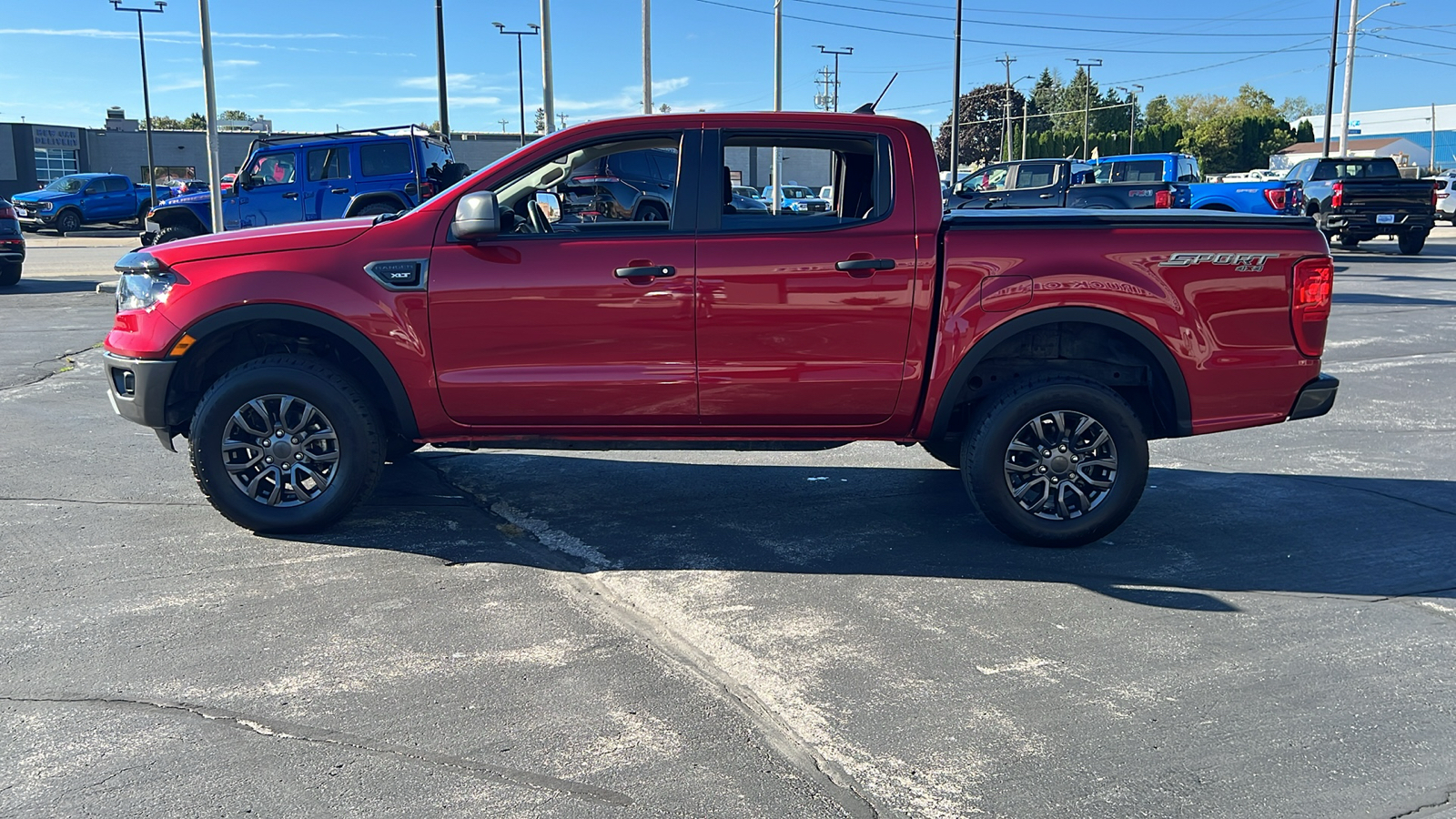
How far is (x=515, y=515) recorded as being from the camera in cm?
572

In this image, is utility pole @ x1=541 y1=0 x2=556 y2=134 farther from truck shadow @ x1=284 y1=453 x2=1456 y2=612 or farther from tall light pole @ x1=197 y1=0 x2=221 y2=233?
truck shadow @ x1=284 y1=453 x2=1456 y2=612

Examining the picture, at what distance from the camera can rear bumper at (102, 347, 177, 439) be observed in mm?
5195

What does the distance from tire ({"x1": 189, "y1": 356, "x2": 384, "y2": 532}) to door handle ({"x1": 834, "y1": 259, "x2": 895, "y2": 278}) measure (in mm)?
2253

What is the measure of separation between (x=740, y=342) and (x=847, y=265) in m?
0.57

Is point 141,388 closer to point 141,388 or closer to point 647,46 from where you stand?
point 141,388

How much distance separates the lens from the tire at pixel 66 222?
38466 mm

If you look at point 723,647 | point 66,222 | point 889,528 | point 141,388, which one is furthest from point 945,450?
point 66,222

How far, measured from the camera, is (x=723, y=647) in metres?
4.05

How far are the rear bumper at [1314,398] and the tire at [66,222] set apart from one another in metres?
41.9

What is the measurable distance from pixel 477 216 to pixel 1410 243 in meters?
25.1

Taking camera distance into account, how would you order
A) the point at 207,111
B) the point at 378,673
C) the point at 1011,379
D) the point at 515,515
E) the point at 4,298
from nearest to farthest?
the point at 378,673 → the point at 1011,379 → the point at 515,515 → the point at 4,298 → the point at 207,111

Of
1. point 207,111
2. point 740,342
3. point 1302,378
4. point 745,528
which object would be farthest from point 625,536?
point 207,111

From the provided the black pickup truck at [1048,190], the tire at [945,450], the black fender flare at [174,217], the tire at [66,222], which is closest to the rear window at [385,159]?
the black fender flare at [174,217]

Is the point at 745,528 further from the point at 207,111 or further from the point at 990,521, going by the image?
the point at 207,111
